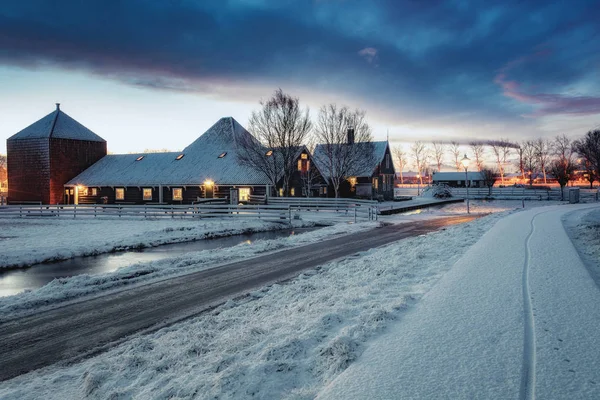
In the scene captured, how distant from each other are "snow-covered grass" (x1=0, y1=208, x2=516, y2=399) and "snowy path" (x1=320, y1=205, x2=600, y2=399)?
427 millimetres

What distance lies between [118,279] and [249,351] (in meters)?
6.29

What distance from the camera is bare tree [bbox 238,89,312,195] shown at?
119 feet

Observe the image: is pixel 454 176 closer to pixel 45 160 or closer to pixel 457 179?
pixel 457 179

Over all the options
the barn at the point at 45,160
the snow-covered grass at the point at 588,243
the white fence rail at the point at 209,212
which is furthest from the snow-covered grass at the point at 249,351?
the barn at the point at 45,160

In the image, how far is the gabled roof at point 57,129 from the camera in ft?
144

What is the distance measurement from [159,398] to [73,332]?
3.23 m

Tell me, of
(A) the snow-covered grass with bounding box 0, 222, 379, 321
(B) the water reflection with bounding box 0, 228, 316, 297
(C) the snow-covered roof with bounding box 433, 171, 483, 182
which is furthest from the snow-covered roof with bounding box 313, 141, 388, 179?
(C) the snow-covered roof with bounding box 433, 171, 483, 182

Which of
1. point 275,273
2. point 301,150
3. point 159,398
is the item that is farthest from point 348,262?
point 301,150

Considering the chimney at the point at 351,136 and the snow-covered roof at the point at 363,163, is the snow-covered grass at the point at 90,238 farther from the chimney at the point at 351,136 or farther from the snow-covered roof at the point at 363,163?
the snow-covered roof at the point at 363,163

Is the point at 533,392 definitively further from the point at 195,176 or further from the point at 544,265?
the point at 195,176

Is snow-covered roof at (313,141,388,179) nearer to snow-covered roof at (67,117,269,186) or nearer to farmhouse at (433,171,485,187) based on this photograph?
snow-covered roof at (67,117,269,186)

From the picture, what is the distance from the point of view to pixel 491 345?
162 inches

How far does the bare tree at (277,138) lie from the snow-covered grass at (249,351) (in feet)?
95.0

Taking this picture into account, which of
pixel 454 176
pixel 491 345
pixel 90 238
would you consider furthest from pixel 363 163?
pixel 454 176
